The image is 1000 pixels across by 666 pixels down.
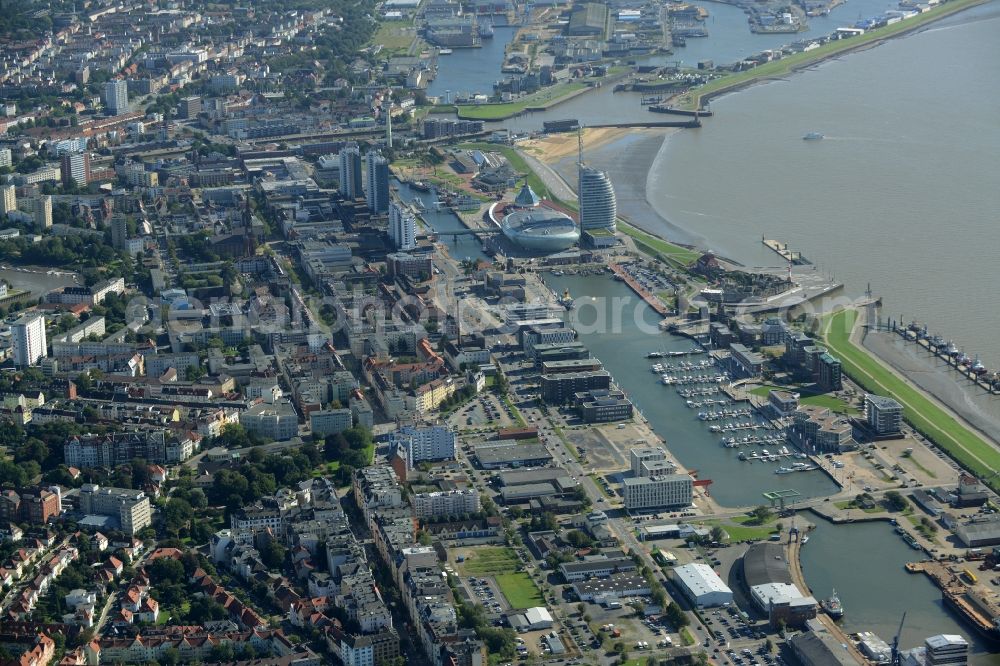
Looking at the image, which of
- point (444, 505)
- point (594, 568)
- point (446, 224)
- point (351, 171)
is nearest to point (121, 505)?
point (444, 505)

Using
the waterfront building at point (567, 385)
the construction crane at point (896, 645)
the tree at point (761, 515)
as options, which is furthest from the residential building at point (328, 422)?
the construction crane at point (896, 645)

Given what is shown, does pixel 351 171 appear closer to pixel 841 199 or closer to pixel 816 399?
pixel 841 199

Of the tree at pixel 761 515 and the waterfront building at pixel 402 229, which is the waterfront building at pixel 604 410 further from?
the waterfront building at pixel 402 229

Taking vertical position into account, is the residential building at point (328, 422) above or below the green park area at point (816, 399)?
above

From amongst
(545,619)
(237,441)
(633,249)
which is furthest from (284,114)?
(545,619)

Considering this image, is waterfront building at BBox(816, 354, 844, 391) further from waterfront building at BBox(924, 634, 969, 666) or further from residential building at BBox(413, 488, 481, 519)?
waterfront building at BBox(924, 634, 969, 666)
